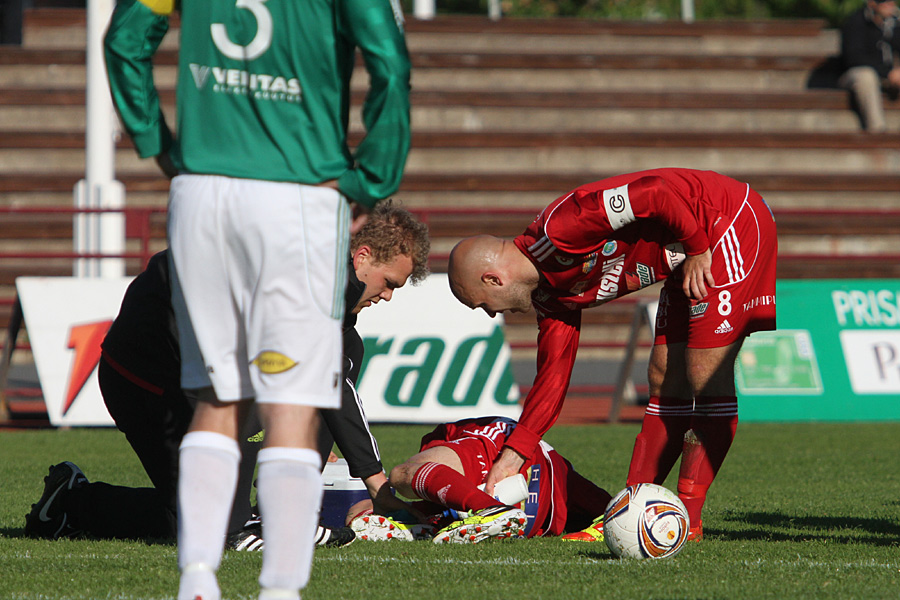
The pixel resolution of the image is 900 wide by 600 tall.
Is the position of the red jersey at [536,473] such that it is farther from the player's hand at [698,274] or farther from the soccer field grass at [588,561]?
the player's hand at [698,274]

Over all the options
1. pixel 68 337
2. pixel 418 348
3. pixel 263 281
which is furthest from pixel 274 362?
pixel 68 337

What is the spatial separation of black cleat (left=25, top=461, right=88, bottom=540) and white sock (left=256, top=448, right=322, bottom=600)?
2116 millimetres

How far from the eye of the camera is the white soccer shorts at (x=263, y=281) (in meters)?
2.55

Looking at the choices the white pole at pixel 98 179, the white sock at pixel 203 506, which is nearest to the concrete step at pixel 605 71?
the white pole at pixel 98 179

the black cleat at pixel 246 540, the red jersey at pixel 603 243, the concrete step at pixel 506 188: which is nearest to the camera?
the black cleat at pixel 246 540

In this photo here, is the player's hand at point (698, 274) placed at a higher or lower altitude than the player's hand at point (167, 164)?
lower

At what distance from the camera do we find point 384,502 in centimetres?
452

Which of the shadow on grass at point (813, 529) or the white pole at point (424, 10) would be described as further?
the white pole at point (424, 10)

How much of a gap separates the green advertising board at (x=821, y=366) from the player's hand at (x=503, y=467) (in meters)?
5.44

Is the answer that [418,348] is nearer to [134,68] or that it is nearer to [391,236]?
[391,236]

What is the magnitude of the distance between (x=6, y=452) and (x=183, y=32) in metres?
5.42

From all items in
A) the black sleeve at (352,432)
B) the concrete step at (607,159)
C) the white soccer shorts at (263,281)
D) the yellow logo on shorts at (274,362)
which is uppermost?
the white soccer shorts at (263,281)

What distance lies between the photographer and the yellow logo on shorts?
2551 mm

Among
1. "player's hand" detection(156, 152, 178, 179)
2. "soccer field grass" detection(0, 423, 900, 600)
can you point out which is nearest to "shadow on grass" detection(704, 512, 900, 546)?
"soccer field grass" detection(0, 423, 900, 600)
